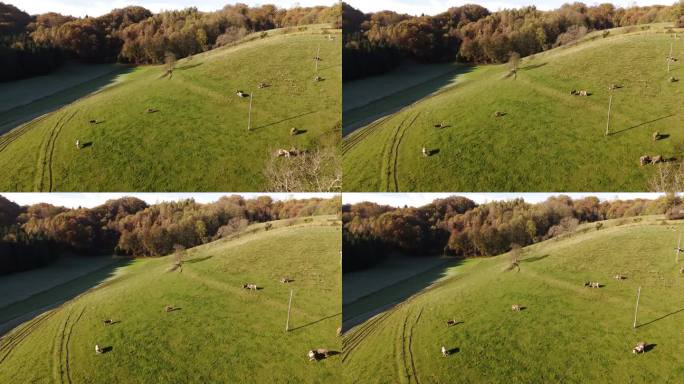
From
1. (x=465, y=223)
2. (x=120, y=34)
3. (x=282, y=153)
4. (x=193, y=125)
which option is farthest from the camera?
(x=120, y=34)

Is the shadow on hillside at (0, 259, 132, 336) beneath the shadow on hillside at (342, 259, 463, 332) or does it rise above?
above

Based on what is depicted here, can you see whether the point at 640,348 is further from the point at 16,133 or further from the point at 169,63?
the point at 16,133

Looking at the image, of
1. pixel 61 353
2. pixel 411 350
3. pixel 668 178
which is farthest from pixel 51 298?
pixel 668 178

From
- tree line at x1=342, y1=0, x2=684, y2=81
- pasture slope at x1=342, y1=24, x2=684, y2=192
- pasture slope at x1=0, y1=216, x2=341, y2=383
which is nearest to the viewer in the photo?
pasture slope at x1=342, y1=24, x2=684, y2=192

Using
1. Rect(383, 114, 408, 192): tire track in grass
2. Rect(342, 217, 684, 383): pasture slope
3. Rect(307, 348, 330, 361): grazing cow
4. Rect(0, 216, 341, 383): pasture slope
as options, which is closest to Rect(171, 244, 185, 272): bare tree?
Rect(0, 216, 341, 383): pasture slope

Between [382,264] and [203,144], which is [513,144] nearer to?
[382,264]

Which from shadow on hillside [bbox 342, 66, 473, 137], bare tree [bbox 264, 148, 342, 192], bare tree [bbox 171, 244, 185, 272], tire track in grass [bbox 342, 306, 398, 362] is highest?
shadow on hillside [bbox 342, 66, 473, 137]

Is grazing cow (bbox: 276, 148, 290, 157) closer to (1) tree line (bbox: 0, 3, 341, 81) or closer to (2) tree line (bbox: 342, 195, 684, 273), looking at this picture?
(2) tree line (bbox: 342, 195, 684, 273)
